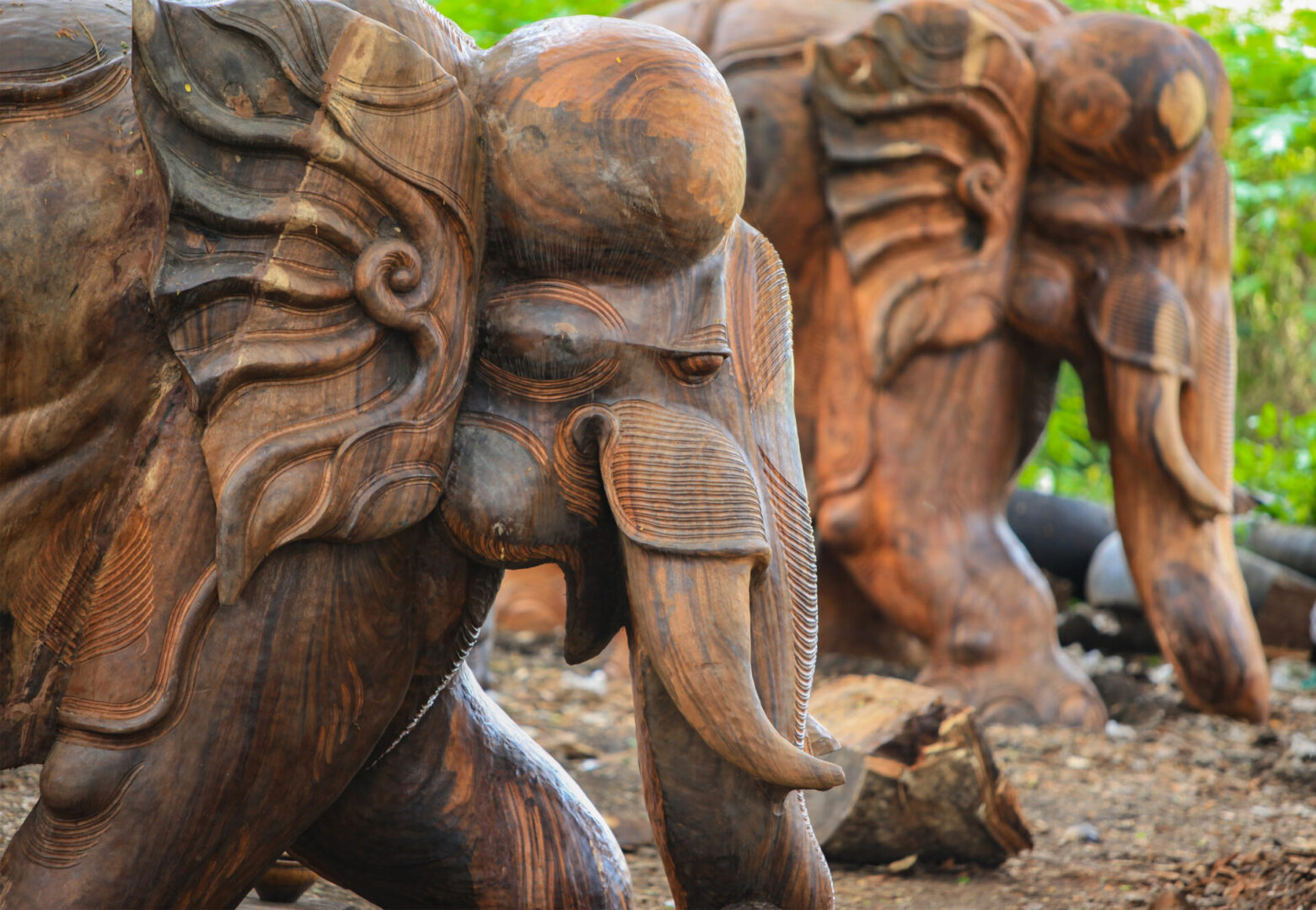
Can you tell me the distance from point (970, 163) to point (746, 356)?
83.1 inches

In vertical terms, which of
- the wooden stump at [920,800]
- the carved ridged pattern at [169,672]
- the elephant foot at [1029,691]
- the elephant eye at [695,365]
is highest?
the elephant eye at [695,365]

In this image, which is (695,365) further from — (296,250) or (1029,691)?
(1029,691)

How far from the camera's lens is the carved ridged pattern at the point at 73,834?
1.05 metres

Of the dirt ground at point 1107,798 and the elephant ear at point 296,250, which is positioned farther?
the dirt ground at point 1107,798

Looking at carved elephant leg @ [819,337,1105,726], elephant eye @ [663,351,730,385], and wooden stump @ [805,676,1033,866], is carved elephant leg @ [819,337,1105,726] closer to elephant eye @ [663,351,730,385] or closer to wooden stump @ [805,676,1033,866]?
wooden stump @ [805,676,1033,866]

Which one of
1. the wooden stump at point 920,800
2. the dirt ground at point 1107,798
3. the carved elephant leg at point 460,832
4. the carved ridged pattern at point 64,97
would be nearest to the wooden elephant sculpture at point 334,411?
the carved ridged pattern at point 64,97

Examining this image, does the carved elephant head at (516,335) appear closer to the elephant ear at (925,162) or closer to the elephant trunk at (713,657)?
the elephant trunk at (713,657)

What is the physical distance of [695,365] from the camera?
110 cm

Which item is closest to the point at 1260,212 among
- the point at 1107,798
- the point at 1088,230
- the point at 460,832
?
the point at 1088,230

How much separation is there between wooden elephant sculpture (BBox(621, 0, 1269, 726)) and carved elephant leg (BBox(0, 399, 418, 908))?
224cm

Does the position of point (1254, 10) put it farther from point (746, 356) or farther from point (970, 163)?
point (746, 356)

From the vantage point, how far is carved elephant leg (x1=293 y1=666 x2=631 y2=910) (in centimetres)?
128

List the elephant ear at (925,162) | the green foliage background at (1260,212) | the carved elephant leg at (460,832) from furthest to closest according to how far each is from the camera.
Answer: the green foliage background at (1260,212), the elephant ear at (925,162), the carved elephant leg at (460,832)

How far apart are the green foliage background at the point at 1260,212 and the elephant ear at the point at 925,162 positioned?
306 cm
